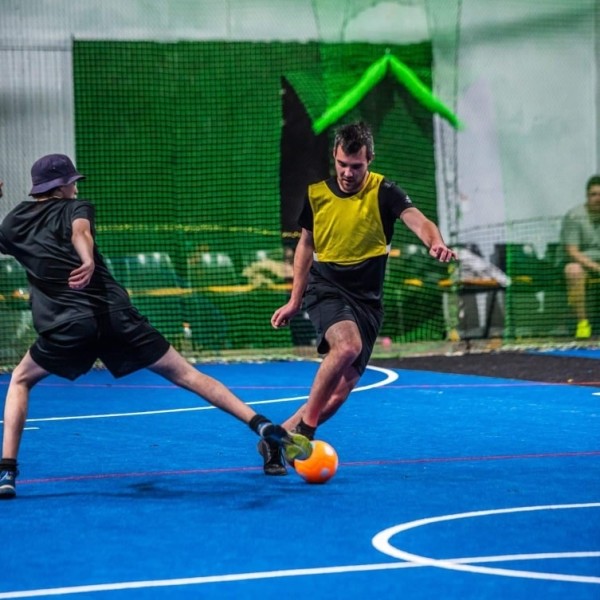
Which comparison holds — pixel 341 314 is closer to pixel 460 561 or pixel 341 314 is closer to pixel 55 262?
pixel 55 262

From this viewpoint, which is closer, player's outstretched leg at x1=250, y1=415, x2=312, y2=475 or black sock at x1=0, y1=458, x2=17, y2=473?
black sock at x1=0, y1=458, x2=17, y2=473

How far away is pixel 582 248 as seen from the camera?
17219 mm

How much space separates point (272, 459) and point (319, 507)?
1068mm

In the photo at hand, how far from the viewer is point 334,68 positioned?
53.9 ft

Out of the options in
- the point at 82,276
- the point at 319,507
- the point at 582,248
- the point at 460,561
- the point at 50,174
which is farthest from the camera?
the point at 582,248

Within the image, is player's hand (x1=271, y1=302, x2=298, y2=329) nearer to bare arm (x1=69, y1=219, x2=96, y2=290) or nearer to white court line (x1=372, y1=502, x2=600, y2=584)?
bare arm (x1=69, y1=219, x2=96, y2=290)

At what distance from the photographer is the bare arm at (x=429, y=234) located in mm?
6691

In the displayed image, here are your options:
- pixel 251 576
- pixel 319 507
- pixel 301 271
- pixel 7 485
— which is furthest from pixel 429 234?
pixel 251 576

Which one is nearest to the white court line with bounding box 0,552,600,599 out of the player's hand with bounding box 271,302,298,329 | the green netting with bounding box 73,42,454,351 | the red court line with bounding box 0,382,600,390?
the player's hand with bounding box 271,302,298,329

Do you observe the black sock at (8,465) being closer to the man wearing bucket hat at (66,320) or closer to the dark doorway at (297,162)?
the man wearing bucket hat at (66,320)

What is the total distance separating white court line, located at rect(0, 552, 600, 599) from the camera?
186 inches

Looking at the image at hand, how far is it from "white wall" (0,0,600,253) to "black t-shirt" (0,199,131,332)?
879 cm

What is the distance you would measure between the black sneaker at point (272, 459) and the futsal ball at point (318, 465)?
0.38m

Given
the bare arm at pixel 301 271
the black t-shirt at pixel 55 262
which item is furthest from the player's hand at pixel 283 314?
the black t-shirt at pixel 55 262
